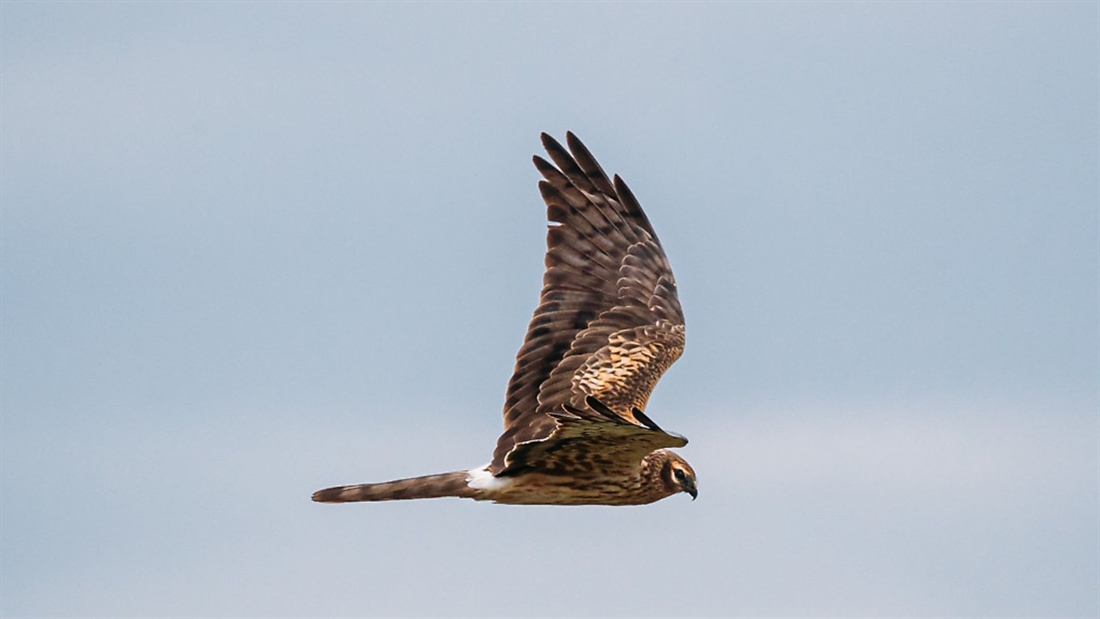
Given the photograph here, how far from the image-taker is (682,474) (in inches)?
725

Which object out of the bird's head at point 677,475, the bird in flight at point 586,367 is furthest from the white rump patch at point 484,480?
the bird's head at point 677,475

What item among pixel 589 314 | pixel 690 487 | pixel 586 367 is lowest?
pixel 690 487

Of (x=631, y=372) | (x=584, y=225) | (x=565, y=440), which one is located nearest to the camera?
(x=565, y=440)

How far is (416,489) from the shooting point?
1830 cm

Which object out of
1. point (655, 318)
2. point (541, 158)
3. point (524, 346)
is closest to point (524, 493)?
point (524, 346)

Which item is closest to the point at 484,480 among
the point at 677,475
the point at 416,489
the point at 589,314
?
the point at 416,489

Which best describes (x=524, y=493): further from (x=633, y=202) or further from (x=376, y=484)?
(x=633, y=202)

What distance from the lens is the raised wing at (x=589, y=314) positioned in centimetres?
1894

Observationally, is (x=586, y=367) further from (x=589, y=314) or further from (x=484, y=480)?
(x=484, y=480)

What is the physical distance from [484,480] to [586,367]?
1.97m

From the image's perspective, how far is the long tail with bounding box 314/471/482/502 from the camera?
1819 centimetres

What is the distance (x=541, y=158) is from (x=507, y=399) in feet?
11.1

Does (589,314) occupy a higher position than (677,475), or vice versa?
(589,314)

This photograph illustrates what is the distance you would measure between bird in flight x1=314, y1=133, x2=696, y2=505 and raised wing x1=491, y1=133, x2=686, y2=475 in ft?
0.04
